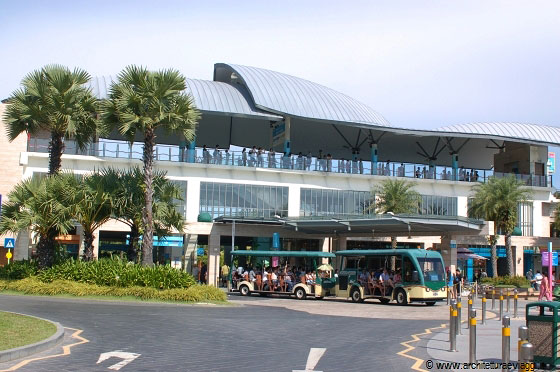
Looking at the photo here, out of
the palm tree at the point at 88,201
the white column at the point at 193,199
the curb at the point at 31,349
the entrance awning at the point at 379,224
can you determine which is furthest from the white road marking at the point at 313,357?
the white column at the point at 193,199

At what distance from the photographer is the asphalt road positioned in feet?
40.4

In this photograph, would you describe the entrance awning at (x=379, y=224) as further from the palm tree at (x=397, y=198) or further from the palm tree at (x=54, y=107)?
the palm tree at (x=54, y=107)

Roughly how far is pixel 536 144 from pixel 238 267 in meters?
33.2

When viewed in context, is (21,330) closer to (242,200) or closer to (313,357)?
(313,357)

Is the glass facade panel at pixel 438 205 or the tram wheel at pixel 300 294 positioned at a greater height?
the glass facade panel at pixel 438 205

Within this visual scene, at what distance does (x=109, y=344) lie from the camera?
14594mm

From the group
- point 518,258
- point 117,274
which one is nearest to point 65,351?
point 117,274

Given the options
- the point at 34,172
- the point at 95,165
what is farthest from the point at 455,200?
the point at 34,172

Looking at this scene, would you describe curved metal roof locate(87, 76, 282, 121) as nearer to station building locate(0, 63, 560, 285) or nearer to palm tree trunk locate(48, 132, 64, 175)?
station building locate(0, 63, 560, 285)

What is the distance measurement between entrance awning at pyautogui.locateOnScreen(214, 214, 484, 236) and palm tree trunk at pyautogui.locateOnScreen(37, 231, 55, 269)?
15.4 m

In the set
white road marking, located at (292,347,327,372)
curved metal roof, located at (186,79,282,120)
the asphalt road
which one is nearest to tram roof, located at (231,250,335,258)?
the asphalt road

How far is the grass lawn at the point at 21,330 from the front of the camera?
1309cm

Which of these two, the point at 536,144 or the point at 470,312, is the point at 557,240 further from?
the point at 470,312

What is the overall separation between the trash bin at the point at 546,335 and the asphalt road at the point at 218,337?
2372mm
